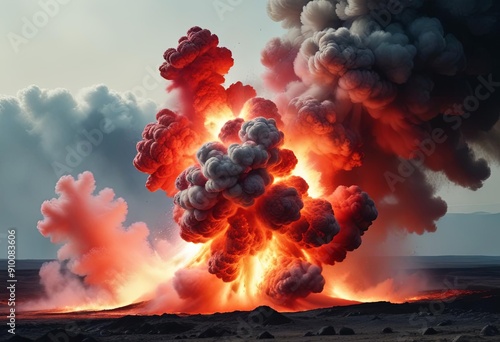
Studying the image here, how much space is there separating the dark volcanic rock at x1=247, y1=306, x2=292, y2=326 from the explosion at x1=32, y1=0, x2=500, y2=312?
4.21m

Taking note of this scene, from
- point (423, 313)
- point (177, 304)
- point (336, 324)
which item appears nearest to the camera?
point (336, 324)

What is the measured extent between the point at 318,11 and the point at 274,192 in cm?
1663

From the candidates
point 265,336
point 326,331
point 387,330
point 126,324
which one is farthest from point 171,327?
point 387,330

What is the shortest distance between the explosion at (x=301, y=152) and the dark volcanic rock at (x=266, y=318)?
4.21 m

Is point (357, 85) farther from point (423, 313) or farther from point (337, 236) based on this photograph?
point (423, 313)

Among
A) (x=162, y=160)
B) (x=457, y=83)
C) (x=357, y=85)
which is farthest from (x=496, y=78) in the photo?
(x=162, y=160)

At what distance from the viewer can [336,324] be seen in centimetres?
3778

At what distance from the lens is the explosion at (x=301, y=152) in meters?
44.0

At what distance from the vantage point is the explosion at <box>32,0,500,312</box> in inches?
1731

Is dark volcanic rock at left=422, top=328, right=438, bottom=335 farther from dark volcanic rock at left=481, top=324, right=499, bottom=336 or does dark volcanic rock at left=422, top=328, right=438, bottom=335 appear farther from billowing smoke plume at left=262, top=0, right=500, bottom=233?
billowing smoke plume at left=262, top=0, right=500, bottom=233

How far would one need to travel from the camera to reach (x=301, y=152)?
4941 centimetres

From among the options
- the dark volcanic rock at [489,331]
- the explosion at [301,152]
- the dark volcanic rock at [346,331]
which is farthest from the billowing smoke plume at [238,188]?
A: the dark volcanic rock at [489,331]

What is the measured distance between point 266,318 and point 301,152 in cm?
1416

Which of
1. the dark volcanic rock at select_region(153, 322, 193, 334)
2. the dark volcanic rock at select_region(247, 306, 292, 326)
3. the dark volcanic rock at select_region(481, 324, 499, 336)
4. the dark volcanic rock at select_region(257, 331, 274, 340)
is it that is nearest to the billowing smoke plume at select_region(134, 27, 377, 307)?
the dark volcanic rock at select_region(247, 306, 292, 326)
